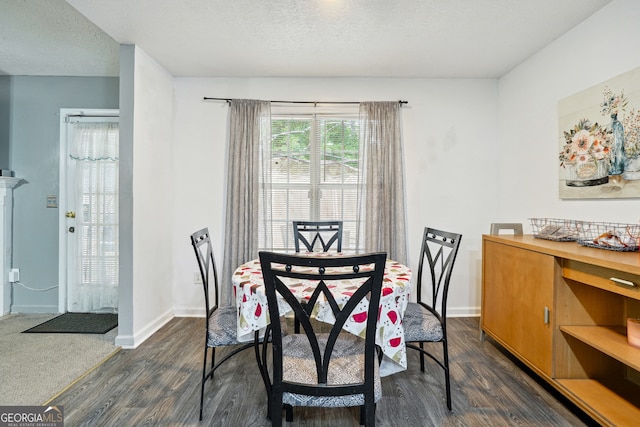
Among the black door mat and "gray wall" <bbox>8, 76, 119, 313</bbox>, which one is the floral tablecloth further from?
"gray wall" <bbox>8, 76, 119, 313</bbox>

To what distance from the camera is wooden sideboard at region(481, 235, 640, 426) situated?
1.47 meters

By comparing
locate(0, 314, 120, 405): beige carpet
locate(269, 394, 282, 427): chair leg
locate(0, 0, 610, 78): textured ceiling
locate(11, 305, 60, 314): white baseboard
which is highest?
locate(0, 0, 610, 78): textured ceiling

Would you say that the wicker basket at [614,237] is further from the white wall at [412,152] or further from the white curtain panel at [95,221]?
the white curtain panel at [95,221]

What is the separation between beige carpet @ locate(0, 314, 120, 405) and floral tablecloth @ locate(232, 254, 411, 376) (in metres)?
1.40

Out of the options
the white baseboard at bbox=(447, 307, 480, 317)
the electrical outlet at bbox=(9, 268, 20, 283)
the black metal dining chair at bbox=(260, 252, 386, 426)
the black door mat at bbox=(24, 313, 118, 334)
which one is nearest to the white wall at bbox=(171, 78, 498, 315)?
the white baseboard at bbox=(447, 307, 480, 317)

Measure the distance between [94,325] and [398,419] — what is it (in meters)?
2.86

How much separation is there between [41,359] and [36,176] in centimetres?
201

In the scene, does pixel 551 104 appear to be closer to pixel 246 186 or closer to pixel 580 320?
pixel 580 320

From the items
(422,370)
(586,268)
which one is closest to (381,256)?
(586,268)

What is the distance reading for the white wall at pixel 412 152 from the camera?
3145 mm

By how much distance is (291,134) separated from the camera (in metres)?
3.17

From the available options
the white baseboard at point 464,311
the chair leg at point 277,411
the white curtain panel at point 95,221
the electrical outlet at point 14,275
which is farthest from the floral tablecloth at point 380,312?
the electrical outlet at point 14,275

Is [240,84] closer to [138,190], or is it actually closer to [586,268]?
[138,190]

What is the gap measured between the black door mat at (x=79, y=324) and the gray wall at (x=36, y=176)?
1.14 ft
